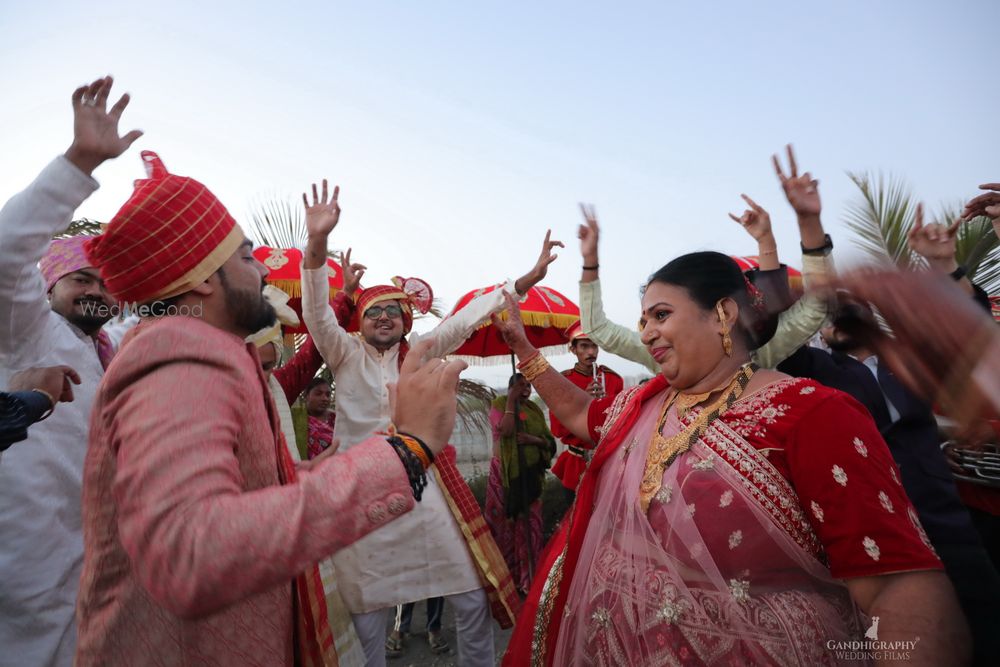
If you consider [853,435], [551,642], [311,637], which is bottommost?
[551,642]

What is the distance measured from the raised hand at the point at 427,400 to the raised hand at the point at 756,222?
7.27ft

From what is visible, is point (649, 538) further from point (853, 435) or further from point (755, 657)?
point (853, 435)

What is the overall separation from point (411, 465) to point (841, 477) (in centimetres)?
132

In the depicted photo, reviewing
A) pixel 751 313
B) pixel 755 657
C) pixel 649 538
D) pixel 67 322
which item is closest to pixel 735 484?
pixel 649 538

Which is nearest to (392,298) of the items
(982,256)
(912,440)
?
(912,440)

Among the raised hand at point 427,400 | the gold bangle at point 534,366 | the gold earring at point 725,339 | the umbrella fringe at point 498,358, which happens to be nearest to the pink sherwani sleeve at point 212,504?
the raised hand at point 427,400

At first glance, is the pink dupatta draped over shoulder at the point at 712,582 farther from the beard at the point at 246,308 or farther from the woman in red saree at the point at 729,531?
the beard at the point at 246,308

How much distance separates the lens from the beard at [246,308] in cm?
164

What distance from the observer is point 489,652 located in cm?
356

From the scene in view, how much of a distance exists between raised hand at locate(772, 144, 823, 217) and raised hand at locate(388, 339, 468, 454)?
2.09 metres

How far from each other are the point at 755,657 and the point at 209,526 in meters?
1.61

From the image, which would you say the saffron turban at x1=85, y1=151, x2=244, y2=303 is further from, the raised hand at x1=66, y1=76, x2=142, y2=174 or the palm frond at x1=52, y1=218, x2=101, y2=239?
the palm frond at x1=52, y1=218, x2=101, y2=239

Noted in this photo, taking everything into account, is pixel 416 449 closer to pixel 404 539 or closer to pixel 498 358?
pixel 404 539

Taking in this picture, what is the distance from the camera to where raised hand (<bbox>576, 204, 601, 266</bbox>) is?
3.41m
